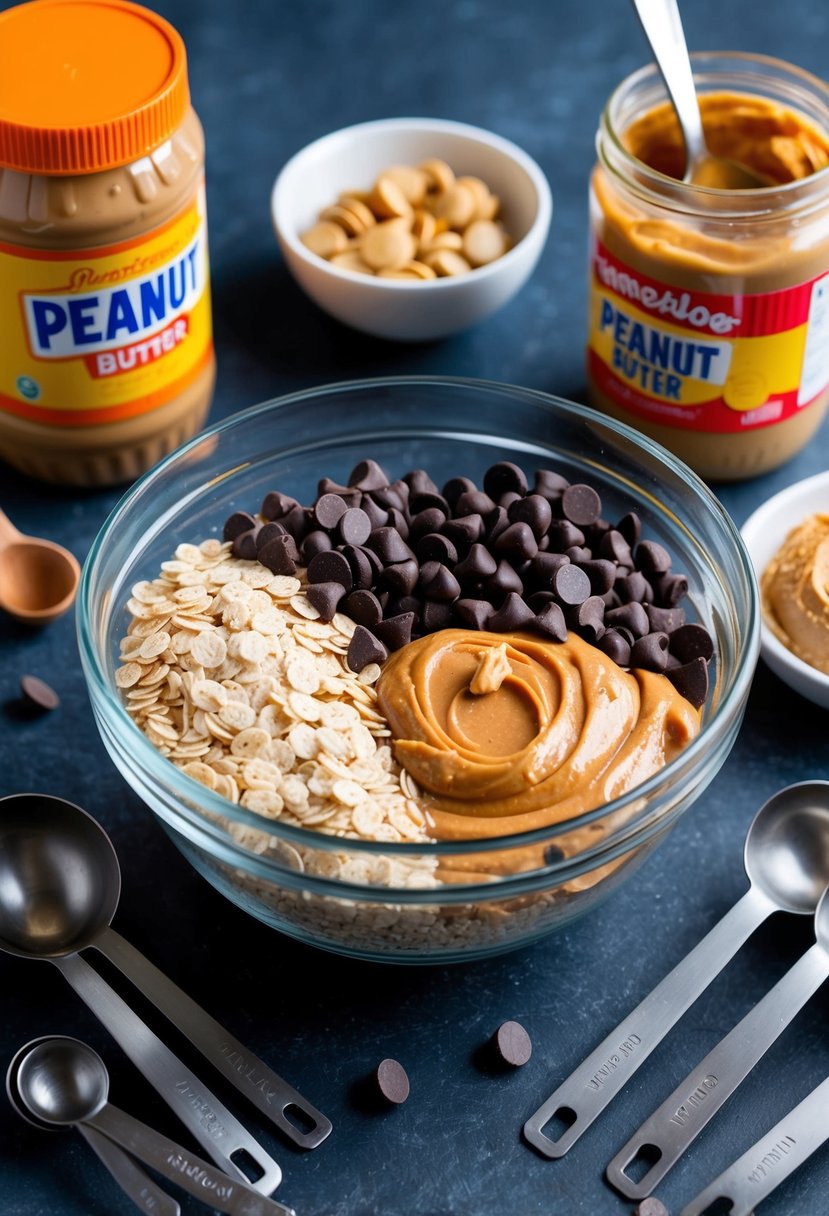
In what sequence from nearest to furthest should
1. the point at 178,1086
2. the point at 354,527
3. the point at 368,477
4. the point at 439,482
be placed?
the point at 178,1086 → the point at 354,527 → the point at 368,477 → the point at 439,482

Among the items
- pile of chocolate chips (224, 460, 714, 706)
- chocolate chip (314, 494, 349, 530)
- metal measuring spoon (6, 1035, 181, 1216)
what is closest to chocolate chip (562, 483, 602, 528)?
pile of chocolate chips (224, 460, 714, 706)

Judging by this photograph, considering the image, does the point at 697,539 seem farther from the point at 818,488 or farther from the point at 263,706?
the point at 263,706

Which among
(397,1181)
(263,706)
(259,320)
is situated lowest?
(397,1181)

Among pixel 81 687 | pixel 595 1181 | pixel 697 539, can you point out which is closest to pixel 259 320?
pixel 81 687

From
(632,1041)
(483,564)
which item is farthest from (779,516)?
(632,1041)

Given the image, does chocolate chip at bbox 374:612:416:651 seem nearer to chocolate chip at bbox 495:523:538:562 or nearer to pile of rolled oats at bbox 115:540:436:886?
pile of rolled oats at bbox 115:540:436:886

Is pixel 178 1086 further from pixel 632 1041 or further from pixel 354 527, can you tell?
pixel 354 527
